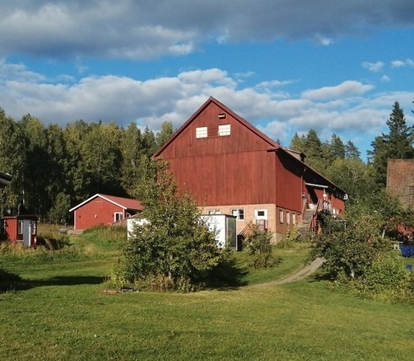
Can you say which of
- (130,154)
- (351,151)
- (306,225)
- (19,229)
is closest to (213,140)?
(306,225)

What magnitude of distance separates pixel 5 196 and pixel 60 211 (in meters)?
8.38

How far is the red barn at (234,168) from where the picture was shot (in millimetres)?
44062

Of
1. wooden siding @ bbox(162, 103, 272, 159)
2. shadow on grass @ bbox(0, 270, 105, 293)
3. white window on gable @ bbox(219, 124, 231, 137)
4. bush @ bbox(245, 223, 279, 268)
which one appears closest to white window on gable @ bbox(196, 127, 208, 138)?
wooden siding @ bbox(162, 103, 272, 159)

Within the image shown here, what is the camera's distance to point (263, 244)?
29672 millimetres

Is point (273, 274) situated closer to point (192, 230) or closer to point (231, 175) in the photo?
point (192, 230)

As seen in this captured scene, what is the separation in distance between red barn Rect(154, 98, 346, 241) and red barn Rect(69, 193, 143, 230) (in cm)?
1539

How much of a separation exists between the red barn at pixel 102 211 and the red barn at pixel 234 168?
15.4 m

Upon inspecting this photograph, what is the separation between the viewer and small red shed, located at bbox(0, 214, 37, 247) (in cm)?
3741

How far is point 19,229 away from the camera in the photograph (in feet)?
124

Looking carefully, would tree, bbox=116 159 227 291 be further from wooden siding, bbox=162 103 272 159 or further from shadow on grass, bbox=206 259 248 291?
wooden siding, bbox=162 103 272 159

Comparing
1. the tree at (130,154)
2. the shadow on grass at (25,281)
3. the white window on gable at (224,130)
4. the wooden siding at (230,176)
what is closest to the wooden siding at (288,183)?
the wooden siding at (230,176)

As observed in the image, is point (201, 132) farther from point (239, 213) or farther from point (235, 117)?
point (239, 213)

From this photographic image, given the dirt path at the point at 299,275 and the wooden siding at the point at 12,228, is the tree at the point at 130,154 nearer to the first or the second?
the wooden siding at the point at 12,228

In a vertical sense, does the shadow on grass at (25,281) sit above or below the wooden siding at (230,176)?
below
